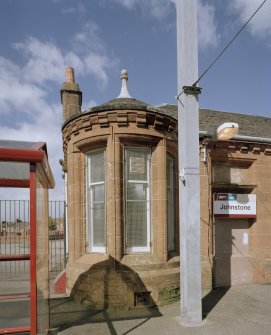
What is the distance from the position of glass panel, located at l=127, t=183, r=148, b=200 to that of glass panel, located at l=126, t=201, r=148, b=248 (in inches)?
5.3

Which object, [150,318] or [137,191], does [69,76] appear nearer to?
[137,191]

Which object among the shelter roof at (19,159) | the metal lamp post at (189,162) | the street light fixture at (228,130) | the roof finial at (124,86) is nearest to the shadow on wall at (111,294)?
the metal lamp post at (189,162)

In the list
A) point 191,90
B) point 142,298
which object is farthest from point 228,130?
point 142,298

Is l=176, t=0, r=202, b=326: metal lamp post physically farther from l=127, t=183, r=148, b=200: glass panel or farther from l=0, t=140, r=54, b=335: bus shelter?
l=0, t=140, r=54, b=335: bus shelter

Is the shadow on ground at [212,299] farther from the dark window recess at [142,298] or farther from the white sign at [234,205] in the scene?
the white sign at [234,205]

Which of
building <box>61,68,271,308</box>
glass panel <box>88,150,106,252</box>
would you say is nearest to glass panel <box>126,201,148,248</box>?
building <box>61,68,271,308</box>

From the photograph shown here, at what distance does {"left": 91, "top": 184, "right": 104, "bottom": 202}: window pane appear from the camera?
7.42 m

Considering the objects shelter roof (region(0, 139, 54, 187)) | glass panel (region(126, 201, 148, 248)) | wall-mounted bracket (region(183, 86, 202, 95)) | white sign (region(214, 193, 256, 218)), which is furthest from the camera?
white sign (region(214, 193, 256, 218))

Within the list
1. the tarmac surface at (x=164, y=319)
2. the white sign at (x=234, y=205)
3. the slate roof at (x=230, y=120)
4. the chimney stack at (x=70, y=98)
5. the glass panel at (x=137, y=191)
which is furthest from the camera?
the chimney stack at (x=70, y=98)

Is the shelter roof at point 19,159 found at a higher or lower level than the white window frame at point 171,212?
higher

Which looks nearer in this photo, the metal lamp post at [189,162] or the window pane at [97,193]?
the metal lamp post at [189,162]

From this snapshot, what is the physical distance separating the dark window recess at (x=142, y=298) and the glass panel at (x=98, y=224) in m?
1.34

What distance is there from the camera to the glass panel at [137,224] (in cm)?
710

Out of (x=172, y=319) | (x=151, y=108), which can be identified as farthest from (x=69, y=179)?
(x=172, y=319)
